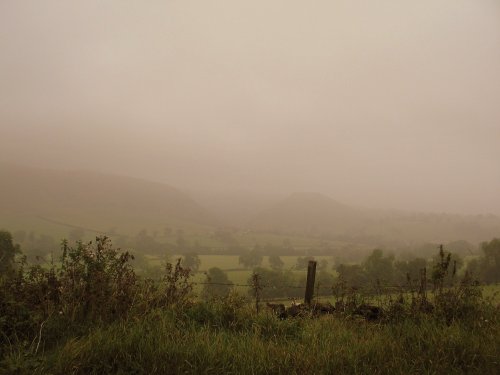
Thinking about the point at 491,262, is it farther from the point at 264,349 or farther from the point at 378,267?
the point at 264,349

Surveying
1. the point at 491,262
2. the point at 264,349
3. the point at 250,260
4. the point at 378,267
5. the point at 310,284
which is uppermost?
the point at 310,284

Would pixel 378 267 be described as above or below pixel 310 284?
below

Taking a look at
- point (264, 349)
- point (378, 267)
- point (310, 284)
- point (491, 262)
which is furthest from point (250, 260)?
point (264, 349)

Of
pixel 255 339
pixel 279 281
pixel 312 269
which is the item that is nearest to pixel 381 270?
pixel 279 281

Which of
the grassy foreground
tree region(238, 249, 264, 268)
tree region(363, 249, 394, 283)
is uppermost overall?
the grassy foreground

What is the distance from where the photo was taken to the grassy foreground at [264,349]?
4.06 meters

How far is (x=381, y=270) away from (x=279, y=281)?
1684 cm

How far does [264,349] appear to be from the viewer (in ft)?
14.9

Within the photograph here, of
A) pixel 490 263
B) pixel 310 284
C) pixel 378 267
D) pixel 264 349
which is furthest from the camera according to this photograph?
pixel 490 263

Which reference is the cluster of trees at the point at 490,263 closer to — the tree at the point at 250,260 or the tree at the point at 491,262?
the tree at the point at 491,262

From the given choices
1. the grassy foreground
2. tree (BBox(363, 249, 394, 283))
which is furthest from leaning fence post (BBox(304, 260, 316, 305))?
tree (BBox(363, 249, 394, 283))

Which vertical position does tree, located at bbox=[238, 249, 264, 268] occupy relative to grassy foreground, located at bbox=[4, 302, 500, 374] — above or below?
below

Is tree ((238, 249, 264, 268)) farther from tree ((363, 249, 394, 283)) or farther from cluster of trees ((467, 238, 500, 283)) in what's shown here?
cluster of trees ((467, 238, 500, 283))

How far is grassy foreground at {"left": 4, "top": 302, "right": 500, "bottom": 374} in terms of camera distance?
4062mm
